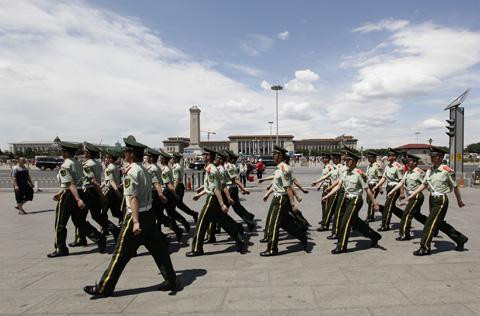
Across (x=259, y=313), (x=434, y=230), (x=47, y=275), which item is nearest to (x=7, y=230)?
(x=47, y=275)

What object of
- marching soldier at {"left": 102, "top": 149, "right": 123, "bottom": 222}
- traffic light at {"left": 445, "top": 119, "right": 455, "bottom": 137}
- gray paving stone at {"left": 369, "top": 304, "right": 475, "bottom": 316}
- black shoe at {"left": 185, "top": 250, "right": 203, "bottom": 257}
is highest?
traffic light at {"left": 445, "top": 119, "right": 455, "bottom": 137}

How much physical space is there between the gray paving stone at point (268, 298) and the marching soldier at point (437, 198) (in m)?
2.48

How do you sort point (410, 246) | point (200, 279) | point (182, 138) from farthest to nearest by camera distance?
point (182, 138), point (410, 246), point (200, 279)

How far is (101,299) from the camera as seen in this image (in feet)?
12.0

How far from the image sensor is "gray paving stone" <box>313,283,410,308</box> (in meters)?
3.43

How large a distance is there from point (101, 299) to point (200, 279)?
119cm

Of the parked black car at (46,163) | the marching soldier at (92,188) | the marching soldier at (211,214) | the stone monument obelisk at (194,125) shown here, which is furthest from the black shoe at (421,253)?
the stone monument obelisk at (194,125)

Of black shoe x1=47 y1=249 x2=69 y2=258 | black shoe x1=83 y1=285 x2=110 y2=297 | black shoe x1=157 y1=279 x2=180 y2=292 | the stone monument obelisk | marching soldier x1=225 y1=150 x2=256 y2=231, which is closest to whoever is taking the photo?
black shoe x1=83 y1=285 x2=110 y2=297

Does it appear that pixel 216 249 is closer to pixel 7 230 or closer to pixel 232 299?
pixel 232 299

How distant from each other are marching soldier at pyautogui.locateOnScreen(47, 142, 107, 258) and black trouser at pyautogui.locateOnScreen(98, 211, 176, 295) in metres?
1.84

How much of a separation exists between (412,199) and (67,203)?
20.1ft

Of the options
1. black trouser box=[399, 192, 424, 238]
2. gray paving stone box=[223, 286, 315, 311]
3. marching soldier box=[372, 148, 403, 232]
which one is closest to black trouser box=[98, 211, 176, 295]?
gray paving stone box=[223, 286, 315, 311]

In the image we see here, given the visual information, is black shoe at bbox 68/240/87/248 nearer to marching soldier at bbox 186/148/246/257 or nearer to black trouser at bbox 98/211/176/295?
marching soldier at bbox 186/148/246/257

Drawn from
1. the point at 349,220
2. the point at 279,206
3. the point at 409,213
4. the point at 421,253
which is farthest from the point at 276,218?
the point at 409,213
